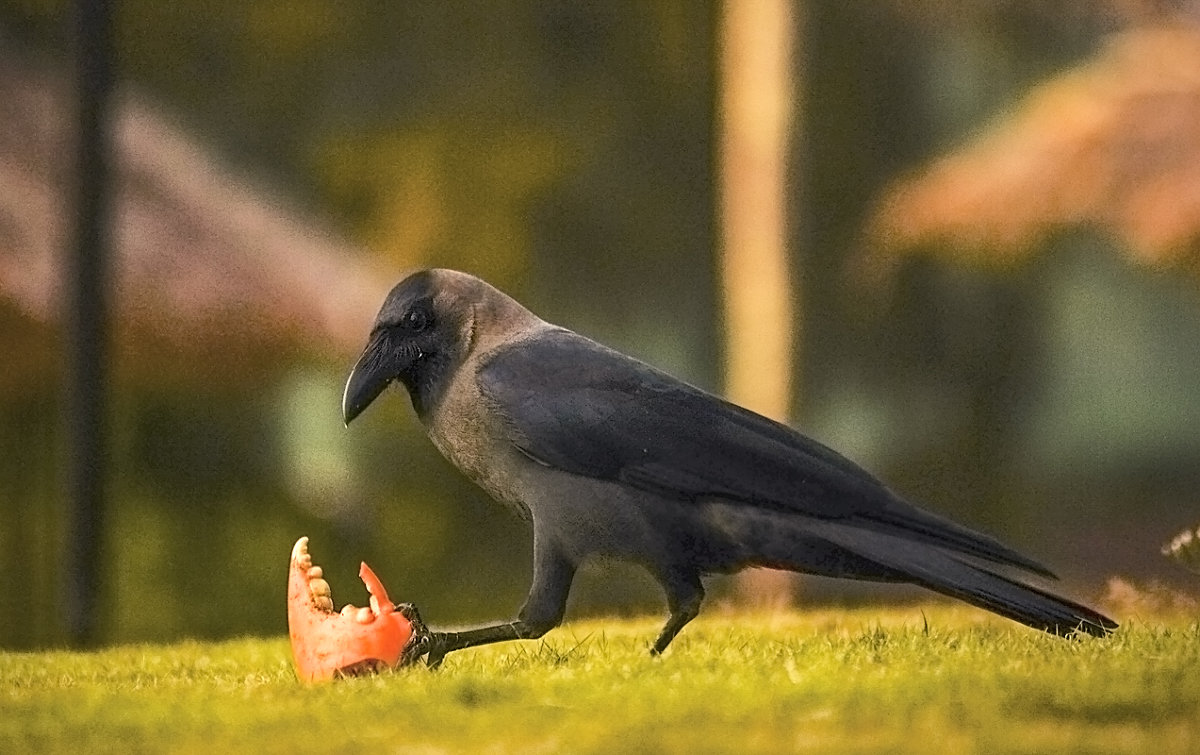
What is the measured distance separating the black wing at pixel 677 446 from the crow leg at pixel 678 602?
0.16 meters

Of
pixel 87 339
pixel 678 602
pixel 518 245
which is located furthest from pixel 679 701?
pixel 87 339

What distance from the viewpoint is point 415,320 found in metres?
2.68

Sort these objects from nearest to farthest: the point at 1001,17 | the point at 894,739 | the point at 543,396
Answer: the point at 894,739 → the point at 543,396 → the point at 1001,17

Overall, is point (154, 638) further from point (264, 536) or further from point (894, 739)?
point (894, 739)

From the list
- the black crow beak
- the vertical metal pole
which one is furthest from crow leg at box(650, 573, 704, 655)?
the vertical metal pole

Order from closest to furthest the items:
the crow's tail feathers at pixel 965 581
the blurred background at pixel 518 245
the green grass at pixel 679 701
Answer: the green grass at pixel 679 701 < the crow's tail feathers at pixel 965 581 < the blurred background at pixel 518 245

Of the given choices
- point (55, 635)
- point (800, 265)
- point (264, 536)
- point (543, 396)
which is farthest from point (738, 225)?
point (55, 635)

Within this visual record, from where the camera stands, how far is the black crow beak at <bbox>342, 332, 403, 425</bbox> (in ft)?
8.59

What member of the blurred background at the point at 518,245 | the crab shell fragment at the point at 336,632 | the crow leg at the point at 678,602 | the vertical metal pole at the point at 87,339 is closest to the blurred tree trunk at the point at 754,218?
the blurred background at the point at 518,245

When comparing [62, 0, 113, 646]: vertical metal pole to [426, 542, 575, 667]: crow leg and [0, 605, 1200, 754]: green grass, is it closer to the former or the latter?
[0, 605, 1200, 754]: green grass

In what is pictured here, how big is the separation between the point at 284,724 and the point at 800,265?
5.72 ft

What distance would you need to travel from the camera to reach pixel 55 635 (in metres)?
3.30

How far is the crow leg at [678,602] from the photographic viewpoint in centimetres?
257

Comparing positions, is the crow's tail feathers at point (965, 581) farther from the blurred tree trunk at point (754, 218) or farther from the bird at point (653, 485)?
the blurred tree trunk at point (754, 218)
